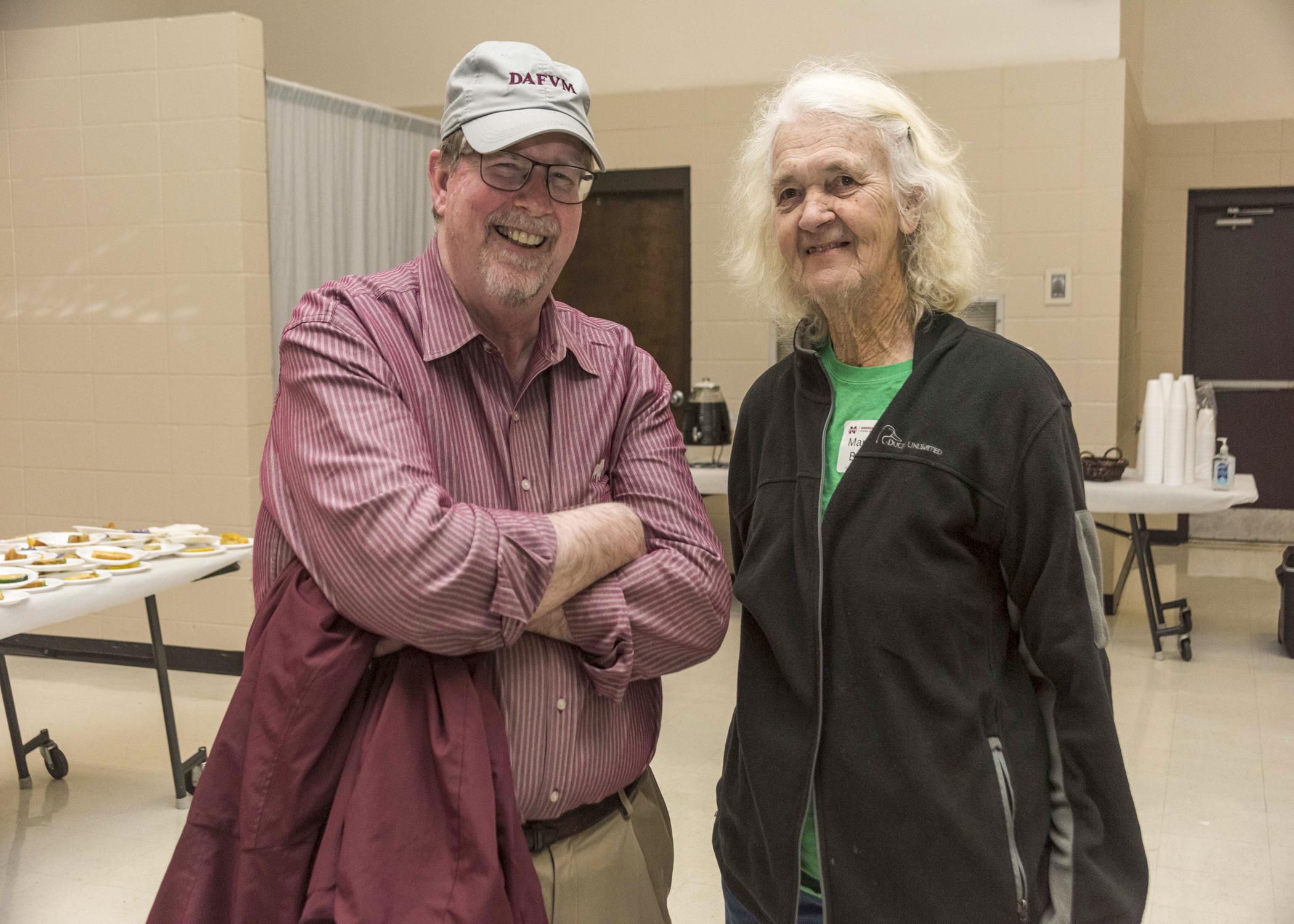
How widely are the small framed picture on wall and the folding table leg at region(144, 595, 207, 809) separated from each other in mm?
4252

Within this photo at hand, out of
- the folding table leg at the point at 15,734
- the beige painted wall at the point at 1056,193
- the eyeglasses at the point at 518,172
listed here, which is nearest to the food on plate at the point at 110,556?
the folding table leg at the point at 15,734

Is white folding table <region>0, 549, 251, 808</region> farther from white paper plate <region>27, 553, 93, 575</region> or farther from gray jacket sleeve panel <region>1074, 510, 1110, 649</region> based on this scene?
gray jacket sleeve panel <region>1074, 510, 1110, 649</region>

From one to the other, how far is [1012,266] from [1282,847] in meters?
3.23

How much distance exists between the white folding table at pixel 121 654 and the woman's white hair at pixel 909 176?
7.47 feet

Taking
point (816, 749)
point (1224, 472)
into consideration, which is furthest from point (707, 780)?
point (1224, 472)

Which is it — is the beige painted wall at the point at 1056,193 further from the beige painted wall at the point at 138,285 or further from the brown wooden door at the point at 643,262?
the beige painted wall at the point at 138,285

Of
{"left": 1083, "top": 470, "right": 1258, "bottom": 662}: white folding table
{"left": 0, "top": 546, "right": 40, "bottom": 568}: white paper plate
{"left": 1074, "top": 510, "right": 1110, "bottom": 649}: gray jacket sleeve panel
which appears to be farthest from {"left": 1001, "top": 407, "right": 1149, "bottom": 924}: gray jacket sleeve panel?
{"left": 1083, "top": 470, "right": 1258, "bottom": 662}: white folding table

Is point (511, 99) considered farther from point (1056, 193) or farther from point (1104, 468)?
point (1056, 193)

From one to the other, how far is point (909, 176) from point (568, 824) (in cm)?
92

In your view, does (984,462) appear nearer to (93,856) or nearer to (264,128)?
(93,856)

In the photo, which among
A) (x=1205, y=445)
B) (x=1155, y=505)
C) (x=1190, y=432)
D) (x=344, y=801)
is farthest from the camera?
(x=1205, y=445)

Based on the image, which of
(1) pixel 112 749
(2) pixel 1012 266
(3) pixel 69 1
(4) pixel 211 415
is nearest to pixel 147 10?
(3) pixel 69 1

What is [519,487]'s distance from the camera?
1.44 m

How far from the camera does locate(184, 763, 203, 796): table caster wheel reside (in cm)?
356
